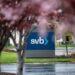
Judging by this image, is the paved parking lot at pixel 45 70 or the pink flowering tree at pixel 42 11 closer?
the pink flowering tree at pixel 42 11

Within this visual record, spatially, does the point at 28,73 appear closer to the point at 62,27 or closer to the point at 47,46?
the point at 47,46

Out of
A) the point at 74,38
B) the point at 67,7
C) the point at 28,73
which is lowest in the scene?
the point at 28,73

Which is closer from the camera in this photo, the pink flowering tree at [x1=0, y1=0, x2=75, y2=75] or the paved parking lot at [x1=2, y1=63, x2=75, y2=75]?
the pink flowering tree at [x1=0, y1=0, x2=75, y2=75]

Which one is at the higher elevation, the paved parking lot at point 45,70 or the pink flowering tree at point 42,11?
the pink flowering tree at point 42,11

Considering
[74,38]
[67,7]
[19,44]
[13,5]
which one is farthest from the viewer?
[19,44]

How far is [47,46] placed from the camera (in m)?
27.2

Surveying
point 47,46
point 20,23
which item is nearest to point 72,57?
point 47,46

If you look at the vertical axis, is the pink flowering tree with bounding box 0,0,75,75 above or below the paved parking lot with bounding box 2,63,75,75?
above

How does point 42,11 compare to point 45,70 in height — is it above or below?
above

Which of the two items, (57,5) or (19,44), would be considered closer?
(57,5)

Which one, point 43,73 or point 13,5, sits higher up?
point 13,5

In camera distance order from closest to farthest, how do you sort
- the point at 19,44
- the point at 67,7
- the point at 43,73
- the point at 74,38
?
1. the point at 67,7
2. the point at 74,38
3. the point at 19,44
4. the point at 43,73

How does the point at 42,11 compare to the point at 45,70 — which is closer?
the point at 42,11

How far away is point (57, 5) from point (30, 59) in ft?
83.6
